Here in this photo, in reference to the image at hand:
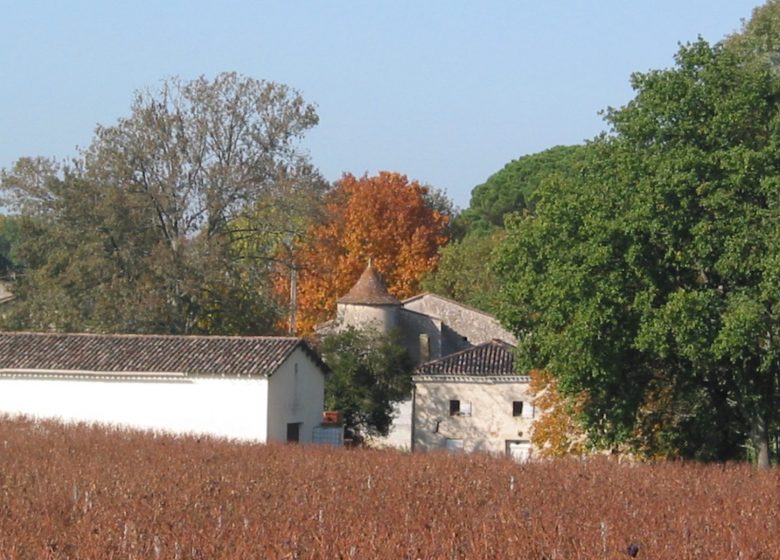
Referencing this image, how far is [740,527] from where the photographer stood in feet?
47.9

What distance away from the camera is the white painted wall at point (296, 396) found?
38.2m

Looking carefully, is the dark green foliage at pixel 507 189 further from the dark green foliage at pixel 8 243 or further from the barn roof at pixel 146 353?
the barn roof at pixel 146 353

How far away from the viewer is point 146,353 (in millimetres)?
39625

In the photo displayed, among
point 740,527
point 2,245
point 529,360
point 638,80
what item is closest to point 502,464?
point 529,360

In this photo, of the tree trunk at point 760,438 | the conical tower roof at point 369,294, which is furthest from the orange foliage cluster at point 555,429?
the conical tower roof at point 369,294

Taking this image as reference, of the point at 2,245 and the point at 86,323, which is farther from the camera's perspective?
the point at 2,245

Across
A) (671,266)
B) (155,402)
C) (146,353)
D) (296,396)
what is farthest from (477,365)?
(671,266)

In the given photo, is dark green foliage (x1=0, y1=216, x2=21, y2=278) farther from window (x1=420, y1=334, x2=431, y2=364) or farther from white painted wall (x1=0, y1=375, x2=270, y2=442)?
window (x1=420, y1=334, x2=431, y2=364)

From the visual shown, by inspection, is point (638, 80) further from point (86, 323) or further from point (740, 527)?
point (86, 323)

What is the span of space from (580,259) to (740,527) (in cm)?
1290

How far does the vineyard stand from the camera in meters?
12.0

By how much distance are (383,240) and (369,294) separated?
17938mm

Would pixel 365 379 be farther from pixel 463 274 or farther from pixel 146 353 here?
pixel 463 274

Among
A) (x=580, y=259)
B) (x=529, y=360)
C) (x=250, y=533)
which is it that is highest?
(x=580, y=259)
